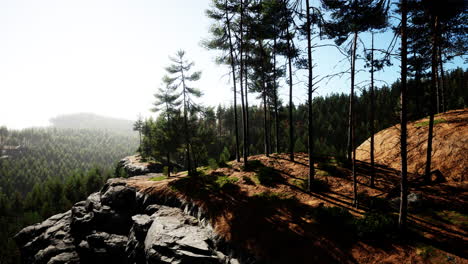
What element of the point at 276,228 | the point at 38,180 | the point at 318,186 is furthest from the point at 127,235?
the point at 38,180

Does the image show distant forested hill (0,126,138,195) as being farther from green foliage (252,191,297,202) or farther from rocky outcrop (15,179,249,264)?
green foliage (252,191,297,202)

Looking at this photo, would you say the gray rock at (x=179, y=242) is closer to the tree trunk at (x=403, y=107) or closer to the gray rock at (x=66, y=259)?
the tree trunk at (x=403, y=107)

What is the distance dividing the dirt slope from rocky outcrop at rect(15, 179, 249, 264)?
39.2 ft

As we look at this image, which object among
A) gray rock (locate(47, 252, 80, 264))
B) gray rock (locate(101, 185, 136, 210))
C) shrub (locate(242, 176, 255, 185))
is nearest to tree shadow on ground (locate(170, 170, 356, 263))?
shrub (locate(242, 176, 255, 185))

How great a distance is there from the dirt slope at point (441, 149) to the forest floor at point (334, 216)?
181cm

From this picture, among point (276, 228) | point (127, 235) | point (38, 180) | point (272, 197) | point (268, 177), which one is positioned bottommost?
point (38, 180)

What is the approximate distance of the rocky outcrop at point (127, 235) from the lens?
1025cm

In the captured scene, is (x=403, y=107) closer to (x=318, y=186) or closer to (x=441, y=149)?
(x=318, y=186)

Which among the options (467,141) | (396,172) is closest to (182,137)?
(396,172)

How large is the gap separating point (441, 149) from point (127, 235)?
2479 cm

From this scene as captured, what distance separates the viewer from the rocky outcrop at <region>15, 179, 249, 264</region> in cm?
1025

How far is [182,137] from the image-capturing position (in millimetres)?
26172

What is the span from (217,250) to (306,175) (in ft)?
26.4

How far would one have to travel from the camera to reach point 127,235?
16531mm
